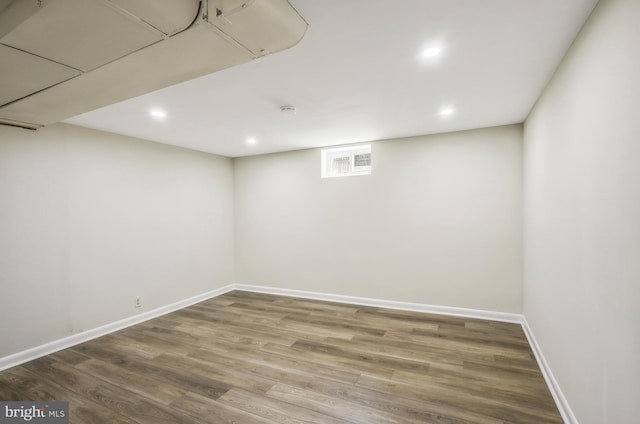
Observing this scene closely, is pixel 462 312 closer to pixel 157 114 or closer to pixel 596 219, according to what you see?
pixel 596 219

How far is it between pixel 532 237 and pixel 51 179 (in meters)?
5.03

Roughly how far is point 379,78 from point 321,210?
2.63 metres

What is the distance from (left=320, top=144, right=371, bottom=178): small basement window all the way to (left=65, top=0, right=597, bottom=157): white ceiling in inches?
25.2

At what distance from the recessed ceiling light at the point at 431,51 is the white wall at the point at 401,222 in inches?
84.8

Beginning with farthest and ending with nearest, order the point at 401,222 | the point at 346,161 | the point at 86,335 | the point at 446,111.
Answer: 1. the point at 346,161
2. the point at 401,222
3. the point at 86,335
4. the point at 446,111

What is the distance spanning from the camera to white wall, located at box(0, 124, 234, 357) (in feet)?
9.05

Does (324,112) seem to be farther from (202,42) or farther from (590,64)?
(590,64)

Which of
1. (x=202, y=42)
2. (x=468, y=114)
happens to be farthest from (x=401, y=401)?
(x=468, y=114)

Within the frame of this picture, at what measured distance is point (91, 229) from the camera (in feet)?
10.9

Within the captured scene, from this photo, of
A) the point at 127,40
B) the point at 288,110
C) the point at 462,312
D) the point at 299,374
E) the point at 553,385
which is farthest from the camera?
→ the point at 462,312

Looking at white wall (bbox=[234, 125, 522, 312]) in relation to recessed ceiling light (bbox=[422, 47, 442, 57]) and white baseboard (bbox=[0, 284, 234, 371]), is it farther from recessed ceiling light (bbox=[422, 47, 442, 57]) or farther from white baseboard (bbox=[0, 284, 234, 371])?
recessed ceiling light (bbox=[422, 47, 442, 57])

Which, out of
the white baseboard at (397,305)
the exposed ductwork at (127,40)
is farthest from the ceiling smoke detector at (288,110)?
the white baseboard at (397,305)

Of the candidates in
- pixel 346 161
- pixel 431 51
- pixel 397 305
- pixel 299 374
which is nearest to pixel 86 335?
pixel 299 374

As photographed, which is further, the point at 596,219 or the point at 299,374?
the point at 299,374
